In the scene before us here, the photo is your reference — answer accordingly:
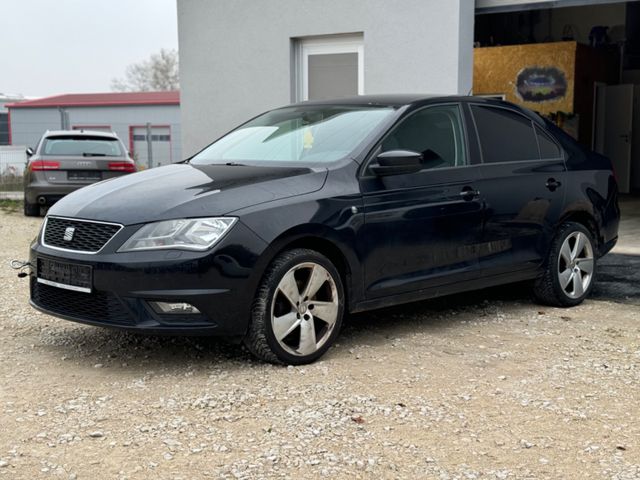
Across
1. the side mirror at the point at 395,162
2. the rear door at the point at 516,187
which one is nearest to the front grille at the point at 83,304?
the side mirror at the point at 395,162

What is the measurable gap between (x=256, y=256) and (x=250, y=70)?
296 inches

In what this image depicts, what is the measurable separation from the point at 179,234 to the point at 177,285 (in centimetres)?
30

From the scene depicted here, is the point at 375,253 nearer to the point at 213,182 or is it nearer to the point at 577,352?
the point at 213,182

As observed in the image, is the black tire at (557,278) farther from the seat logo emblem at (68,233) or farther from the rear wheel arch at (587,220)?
the seat logo emblem at (68,233)

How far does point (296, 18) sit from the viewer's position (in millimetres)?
11625

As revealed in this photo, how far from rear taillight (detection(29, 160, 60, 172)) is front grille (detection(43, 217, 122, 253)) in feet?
30.9

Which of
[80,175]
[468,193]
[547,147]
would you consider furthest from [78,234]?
[80,175]

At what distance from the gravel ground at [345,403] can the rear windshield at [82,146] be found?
856 cm

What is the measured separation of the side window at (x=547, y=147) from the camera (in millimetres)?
7112

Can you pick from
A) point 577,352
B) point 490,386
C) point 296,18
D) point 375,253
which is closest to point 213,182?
point 375,253

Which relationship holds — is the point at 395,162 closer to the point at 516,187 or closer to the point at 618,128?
the point at 516,187

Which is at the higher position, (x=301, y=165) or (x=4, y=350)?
(x=301, y=165)

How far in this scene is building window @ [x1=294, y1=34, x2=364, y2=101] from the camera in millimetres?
11383

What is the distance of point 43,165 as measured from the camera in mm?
14602
